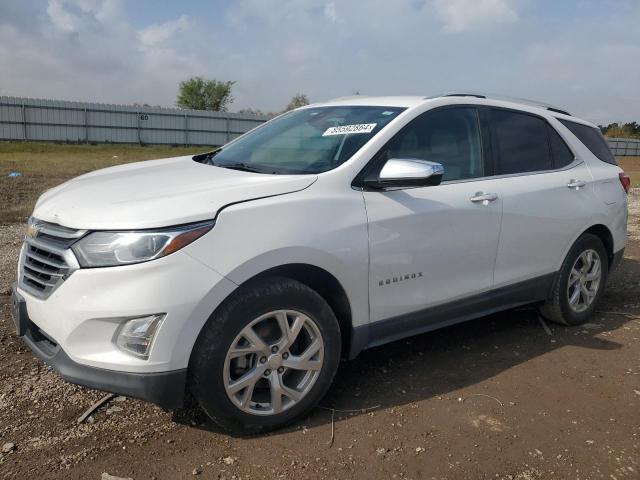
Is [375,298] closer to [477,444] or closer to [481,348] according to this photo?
[477,444]

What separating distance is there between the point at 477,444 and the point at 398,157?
1644 mm

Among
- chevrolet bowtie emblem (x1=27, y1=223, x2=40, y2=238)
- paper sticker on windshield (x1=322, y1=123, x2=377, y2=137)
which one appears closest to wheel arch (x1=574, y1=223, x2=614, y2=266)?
paper sticker on windshield (x1=322, y1=123, x2=377, y2=137)

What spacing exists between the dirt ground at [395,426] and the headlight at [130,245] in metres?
0.96

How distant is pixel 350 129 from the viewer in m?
3.49

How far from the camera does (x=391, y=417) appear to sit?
318 cm

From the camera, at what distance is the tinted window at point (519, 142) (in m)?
4.02

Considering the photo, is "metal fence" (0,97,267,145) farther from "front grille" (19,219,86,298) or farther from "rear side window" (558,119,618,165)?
"rear side window" (558,119,618,165)

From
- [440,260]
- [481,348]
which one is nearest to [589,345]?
[481,348]

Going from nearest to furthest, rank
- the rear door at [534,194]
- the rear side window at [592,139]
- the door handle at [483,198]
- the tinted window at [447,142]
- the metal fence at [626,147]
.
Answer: the tinted window at [447,142], the door handle at [483,198], the rear door at [534,194], the rear side window at [592,139], the metal fence at [626,147]

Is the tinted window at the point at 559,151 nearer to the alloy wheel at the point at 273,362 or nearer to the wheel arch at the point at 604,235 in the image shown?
the wheel arch at the point at 604,235

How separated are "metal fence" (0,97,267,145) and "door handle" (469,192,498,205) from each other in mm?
30905

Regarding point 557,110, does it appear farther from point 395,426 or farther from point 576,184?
point 395,426

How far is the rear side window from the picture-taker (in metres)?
4.74

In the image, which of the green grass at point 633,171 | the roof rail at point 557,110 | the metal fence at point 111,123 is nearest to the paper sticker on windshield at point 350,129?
the roof rail at point 557,110
